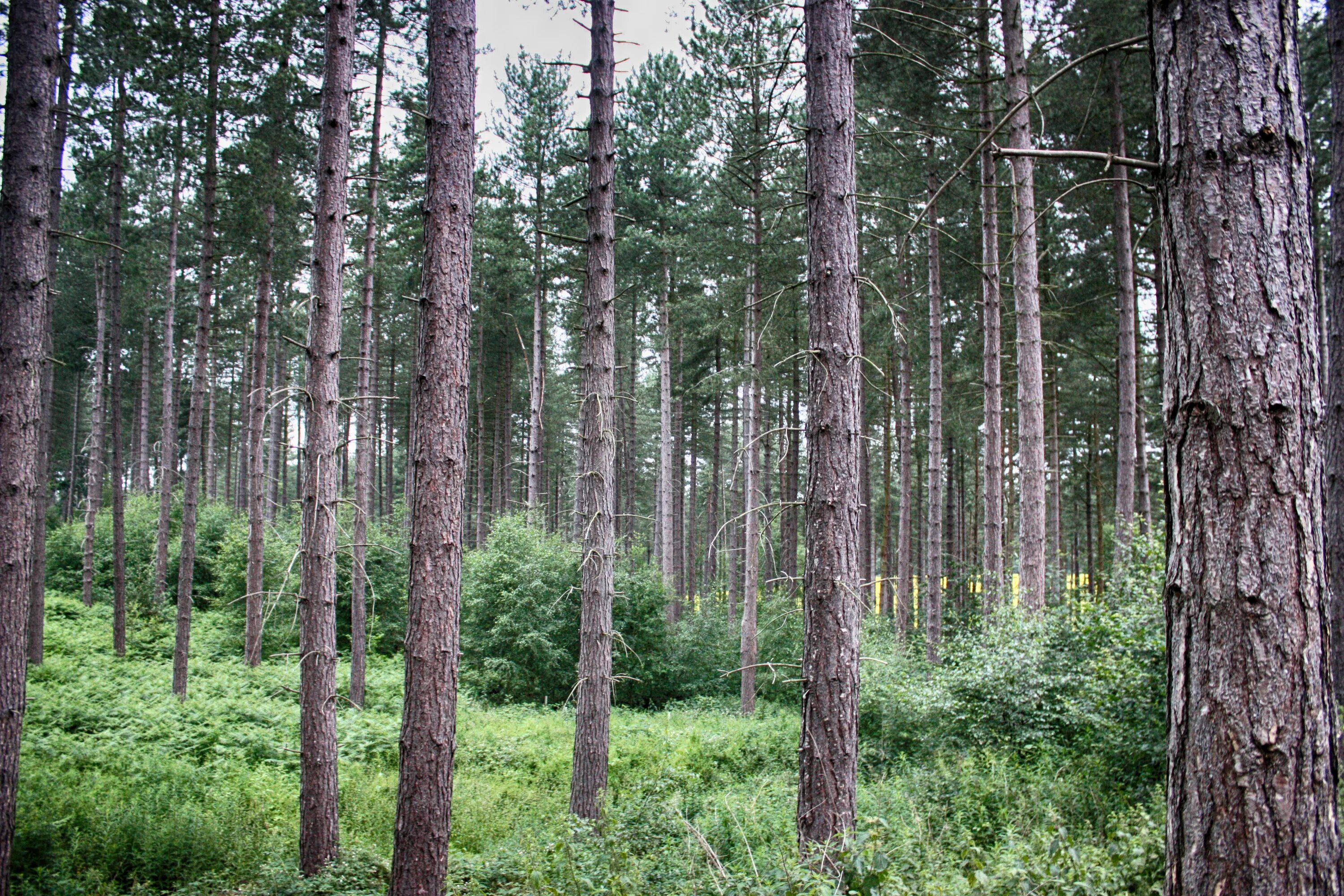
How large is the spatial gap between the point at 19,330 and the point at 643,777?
307 inches

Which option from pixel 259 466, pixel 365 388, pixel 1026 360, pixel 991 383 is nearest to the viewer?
pixel 1026 360

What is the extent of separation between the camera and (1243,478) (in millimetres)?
2211

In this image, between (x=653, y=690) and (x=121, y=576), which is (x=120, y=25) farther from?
(x=653, y=690)

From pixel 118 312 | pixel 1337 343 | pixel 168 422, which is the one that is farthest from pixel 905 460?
pixel 168 422

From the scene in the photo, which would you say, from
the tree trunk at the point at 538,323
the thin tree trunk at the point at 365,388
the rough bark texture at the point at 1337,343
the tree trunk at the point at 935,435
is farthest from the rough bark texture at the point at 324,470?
the tree trunk at the point at 538,323

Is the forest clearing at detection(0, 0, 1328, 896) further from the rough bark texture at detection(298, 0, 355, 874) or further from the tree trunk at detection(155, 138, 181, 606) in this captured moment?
the tree trunk at detection(155, 138, 181, 606)

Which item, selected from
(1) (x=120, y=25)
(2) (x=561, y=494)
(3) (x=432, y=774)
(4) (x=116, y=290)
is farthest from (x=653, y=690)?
(2) (x=561, y=494)

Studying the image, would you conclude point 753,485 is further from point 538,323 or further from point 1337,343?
point 1337,343

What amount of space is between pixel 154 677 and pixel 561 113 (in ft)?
54.2

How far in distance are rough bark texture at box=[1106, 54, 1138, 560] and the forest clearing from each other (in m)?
0.14

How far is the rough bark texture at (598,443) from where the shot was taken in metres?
7.17

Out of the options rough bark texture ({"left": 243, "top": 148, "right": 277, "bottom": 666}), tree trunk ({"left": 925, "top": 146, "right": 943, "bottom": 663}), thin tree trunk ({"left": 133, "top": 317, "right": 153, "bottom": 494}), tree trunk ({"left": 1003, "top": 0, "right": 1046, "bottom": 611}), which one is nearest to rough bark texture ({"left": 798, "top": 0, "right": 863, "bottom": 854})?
tree trunk ({"left": 1003, "top": 0, "right": 1046, "bottom": 611})

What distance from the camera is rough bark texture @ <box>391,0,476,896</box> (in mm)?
4742

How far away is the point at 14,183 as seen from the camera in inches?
218
